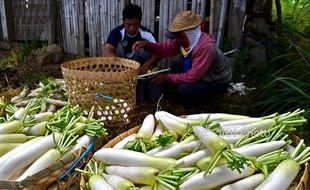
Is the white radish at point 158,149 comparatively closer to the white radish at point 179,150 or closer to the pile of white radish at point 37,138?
the white radish at point 179,150

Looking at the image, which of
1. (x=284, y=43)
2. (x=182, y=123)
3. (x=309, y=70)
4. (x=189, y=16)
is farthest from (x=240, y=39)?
(x=182, y=123)

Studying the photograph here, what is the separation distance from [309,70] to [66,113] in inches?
105

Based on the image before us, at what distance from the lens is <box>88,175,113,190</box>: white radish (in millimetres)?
1951

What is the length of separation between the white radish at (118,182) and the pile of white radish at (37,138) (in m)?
0.41

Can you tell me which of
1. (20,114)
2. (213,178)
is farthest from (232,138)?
(20,114)

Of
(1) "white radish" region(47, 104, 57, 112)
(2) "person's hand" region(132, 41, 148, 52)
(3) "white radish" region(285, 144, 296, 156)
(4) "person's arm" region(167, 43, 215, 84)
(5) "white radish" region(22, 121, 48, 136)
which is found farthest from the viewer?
(2) "person's hand" region(132, 41, 148, 52)

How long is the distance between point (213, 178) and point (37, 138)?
3.96 feet

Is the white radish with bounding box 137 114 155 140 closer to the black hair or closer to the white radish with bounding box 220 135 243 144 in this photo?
the white radish with bounding box 220 135 243 144

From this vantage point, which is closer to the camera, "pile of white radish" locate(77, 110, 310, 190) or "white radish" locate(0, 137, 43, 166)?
"pile of white radish" locate(77, 110, 310, 190)

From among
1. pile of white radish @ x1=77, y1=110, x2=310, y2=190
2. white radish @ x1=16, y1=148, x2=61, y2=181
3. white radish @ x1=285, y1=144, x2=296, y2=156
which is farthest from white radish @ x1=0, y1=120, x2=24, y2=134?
white radish @ x1=285, y1=144, x2=296, y2=156

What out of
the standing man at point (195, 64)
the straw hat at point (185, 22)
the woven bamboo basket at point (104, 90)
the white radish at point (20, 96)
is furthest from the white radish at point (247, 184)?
the white radish at point (20, 96)

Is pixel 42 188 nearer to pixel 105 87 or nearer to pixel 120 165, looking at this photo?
pixel 120 165

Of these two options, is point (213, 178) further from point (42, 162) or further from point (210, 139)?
point (42, 162)

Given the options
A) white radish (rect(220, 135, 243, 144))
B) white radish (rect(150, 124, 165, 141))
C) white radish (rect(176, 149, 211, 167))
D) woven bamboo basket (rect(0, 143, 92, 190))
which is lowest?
woven bamboo basket (rect(0, 143, 92, 190))
